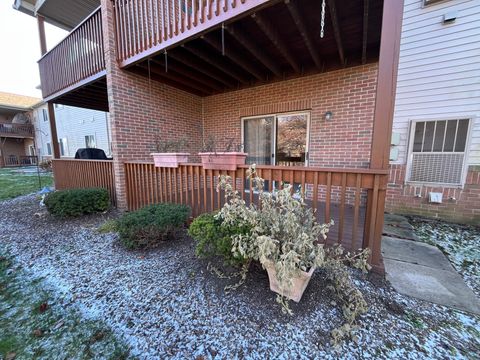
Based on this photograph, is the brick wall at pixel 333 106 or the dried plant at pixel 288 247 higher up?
the brick wall at pixel 333 106

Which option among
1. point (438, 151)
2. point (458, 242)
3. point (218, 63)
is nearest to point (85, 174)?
point (218, 63)

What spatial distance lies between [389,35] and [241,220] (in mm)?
2225

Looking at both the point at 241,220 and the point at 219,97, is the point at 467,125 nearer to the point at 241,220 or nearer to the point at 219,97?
the point at 241,220

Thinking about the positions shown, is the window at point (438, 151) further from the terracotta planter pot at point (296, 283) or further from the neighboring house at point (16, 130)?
the neighboring house at point (16, 130)

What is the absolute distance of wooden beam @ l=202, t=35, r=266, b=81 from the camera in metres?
3.03

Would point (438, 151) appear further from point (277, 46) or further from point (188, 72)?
point (188, 72)

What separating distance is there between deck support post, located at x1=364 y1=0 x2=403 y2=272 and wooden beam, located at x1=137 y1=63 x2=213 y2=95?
3.81 m

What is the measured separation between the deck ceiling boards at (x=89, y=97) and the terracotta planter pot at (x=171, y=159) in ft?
9.75

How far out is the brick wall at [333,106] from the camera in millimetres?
3777

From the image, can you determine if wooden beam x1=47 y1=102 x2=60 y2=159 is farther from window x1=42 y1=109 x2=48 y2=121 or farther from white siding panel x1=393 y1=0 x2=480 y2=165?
window x1=42 y1=109 x2=48 y2=121

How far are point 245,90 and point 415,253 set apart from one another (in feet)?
15.0

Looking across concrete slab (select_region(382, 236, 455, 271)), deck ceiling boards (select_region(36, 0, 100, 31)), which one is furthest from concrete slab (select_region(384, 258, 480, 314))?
deck ceiling boards (select_region(36, 0, 100, 31))

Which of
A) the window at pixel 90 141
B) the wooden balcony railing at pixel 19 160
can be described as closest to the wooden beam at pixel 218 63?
the window at pixel 90 141

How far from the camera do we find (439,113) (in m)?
3.73
